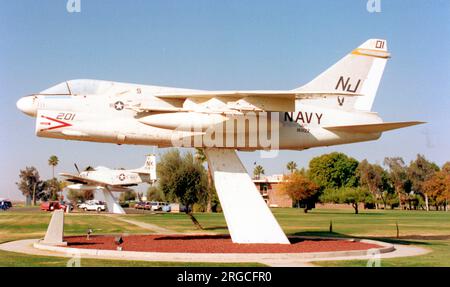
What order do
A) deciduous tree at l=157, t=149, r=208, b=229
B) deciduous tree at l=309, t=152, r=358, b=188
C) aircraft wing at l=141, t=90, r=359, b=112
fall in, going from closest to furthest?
aircraft wing at l=141, t=90, r=359, b=112 → deciduous tree at l=157, t=149, r=208, b=229 → deciduous tree at l=309, t=152, r=358, b=188

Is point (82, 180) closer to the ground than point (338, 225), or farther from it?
farther from it

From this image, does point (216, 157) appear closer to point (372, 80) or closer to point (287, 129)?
point (287, 129)

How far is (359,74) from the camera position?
75.6ft

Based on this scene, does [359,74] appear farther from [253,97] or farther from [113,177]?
[113,177]

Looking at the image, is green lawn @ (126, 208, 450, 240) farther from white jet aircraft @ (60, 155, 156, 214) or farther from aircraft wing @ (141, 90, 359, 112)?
aircraft wing @ (141, 90, 359, 112)

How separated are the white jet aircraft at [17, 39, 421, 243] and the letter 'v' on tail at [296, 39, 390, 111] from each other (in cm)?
102

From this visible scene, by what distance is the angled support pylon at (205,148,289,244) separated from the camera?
21.0m

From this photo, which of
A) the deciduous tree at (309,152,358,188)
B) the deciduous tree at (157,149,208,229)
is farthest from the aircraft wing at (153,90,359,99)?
the deciduous tree at (309,152,358,188)

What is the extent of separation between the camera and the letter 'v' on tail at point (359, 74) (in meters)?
22.8

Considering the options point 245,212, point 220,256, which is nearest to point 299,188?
point 245,212

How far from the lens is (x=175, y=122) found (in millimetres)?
19844

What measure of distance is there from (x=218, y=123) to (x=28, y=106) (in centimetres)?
773

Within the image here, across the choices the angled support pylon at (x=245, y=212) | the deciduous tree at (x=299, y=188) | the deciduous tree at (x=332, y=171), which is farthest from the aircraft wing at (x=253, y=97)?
the deciduous tree at (x=332, y=171)

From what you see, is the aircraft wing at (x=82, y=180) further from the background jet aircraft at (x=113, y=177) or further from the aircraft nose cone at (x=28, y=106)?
the aircraft nose cone at (x=28, y=106)
